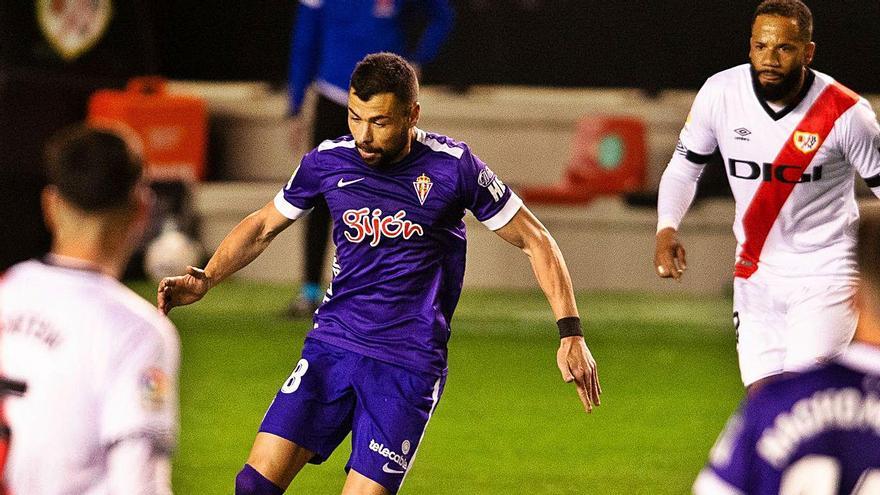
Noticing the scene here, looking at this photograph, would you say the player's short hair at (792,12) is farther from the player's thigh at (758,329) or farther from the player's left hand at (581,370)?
the player's left hand at (581,370)

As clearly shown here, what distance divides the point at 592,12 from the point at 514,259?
2641mm

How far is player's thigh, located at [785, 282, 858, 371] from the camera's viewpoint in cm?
527

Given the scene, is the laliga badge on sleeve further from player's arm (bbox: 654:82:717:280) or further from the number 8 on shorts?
the number 8 on shorts

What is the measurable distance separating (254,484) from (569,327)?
1.09 m

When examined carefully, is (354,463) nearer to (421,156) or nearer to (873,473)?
(421,156)

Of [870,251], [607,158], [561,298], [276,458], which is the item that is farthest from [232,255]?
[607,158]

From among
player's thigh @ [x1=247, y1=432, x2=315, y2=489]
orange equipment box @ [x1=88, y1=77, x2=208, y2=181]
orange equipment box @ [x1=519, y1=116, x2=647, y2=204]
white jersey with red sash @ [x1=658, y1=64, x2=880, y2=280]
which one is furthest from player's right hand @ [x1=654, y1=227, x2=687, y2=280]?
orange equipment box @ [x1=88, y1=77, x2=208, y2=181]

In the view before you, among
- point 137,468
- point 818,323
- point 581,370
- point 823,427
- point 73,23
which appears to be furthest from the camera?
point 73,23

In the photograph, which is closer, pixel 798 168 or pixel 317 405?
pixel 317 405

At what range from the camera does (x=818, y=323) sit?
5.33 m

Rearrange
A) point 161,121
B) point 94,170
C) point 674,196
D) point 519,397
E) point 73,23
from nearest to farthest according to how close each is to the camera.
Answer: point 94,170
point 674,196
point 519,397
point 73,23
point 161,121

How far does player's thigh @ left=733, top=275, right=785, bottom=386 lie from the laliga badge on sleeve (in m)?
8.61

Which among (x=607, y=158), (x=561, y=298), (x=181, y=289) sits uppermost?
(x=561, y=298)

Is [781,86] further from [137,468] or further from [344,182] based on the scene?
[137,468]
